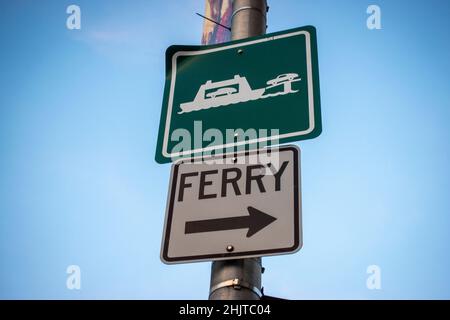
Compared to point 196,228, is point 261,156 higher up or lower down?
higher up

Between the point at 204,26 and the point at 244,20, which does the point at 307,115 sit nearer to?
the point at 244,20

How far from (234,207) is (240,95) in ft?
2.01

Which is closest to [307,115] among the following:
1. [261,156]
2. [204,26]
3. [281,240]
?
[261,156]

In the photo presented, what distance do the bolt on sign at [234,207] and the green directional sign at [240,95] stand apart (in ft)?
0.31

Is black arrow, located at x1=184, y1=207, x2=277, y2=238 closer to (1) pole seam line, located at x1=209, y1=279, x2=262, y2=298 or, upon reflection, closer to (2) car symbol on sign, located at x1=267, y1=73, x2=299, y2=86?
(1) pole seam line, located at x1=209, y1=279, x2=262, y2=298

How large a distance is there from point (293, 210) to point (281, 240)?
0.12 metres

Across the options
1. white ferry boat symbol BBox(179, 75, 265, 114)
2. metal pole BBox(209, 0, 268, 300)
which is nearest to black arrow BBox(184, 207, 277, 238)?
metal pole BBox(209, 0, 268, 300)

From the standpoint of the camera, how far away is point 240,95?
195 centimetres

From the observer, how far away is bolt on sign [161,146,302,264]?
144 centimetres

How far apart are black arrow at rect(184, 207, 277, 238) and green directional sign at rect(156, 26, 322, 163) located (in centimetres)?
33

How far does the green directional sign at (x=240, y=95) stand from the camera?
178cm

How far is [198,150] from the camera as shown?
1.78 meters

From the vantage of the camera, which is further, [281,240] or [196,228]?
[196,228]
